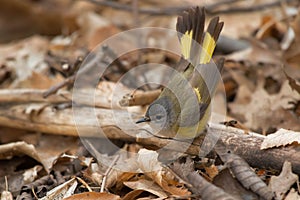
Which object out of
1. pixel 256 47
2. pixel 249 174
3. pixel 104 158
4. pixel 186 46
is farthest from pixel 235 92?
pixel 249 174

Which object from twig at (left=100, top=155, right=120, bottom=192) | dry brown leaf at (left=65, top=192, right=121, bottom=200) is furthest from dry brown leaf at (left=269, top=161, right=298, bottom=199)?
twig at (left=100, top=155, right=120, bottom=192)

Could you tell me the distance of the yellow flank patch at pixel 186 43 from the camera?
3.11m

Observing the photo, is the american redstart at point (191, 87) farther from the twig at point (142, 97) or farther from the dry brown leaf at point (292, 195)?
the dry brown leaf at point (292, 195)

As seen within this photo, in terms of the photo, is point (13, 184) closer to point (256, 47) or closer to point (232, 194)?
point (232, 194)

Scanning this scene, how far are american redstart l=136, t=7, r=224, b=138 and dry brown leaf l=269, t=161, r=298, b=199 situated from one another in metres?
0.58

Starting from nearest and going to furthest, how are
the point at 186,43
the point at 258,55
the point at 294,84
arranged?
the point at 186,43
the point at 294,84
the point at 258,55

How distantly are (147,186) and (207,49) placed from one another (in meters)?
0.91

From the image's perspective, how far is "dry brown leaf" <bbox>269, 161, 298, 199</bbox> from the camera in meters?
2.42

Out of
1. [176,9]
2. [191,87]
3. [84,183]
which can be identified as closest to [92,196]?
[84,183]

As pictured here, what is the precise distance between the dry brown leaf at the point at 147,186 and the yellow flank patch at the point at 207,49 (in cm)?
81

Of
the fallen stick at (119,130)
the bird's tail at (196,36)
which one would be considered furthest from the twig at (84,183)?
the bird's tail at (196,36)

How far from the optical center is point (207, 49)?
3.03 meters

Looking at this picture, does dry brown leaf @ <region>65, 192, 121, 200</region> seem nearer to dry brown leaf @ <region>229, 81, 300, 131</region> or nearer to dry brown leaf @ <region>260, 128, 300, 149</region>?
dry brown leaf @ <region>260, 128, 300, 149</region>

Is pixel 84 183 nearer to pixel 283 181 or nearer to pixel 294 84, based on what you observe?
pixel 283 181
